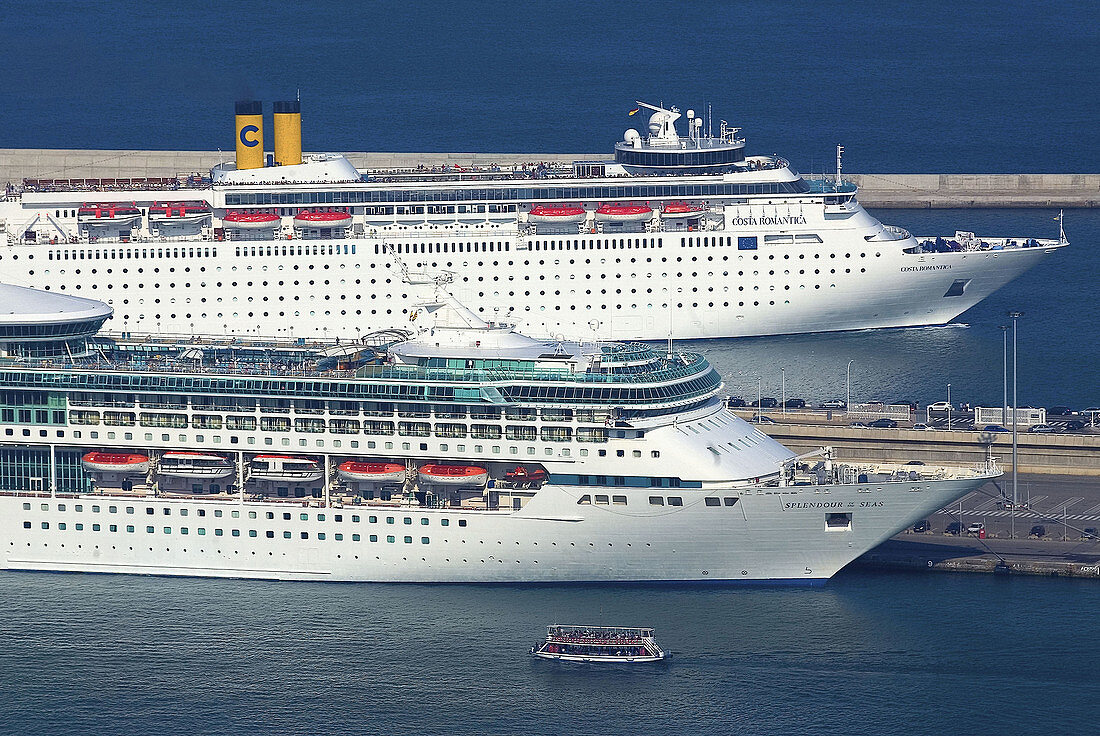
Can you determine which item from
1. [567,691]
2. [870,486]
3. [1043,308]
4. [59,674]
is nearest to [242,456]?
[59,674]

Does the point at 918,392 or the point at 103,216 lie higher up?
the point at 103,216

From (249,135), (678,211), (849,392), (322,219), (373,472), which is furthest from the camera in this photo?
(249,135)

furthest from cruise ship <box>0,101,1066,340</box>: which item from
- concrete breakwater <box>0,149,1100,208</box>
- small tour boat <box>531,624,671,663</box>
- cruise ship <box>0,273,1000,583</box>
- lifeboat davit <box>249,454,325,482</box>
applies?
small tour boat <box>531,624,671,663</box>

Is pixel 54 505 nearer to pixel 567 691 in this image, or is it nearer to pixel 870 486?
pixel 567 691

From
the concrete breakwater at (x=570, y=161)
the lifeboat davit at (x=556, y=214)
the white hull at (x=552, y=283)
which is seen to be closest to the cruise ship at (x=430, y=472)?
the white hull at (x=552, y=283)

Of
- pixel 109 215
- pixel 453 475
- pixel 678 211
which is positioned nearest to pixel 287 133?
pixel 109 215

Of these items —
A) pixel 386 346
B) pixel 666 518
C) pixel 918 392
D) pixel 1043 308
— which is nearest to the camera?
pixel 666 518

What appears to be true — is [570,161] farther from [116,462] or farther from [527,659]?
[527,659]
